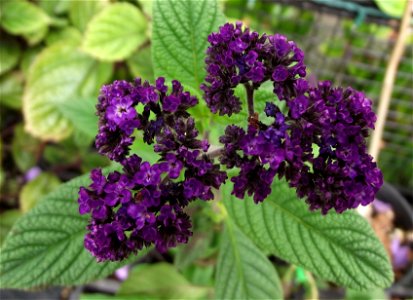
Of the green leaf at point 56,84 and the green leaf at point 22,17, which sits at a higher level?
the green leaf at point 22,17

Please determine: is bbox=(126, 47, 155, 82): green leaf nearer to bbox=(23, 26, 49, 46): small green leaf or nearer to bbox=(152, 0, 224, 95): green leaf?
bbox=(23, 26, 49, 46): small green leaf

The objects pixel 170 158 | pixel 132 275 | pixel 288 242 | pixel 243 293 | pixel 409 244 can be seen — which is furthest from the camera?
pixel 409 244

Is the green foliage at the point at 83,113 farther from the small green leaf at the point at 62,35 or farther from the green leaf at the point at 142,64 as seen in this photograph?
the small green leaf at the point at 62,35

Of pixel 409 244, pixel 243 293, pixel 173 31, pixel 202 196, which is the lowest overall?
pixel 409 244

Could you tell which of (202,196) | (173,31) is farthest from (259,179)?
(173,31)

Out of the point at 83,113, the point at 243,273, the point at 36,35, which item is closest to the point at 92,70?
the point at 36,35

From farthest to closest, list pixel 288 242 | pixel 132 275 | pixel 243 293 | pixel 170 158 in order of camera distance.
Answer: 1. pixel 132 275
2. pixel 243 293
3. pixel 288 242
4. pixel 170 158

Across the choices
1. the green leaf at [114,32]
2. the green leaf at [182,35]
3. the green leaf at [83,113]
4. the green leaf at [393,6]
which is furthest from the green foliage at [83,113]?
the green leaf at [393,6]

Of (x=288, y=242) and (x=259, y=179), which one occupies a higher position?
(x=259, y=179)

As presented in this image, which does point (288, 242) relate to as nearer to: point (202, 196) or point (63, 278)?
point (202, 196)
